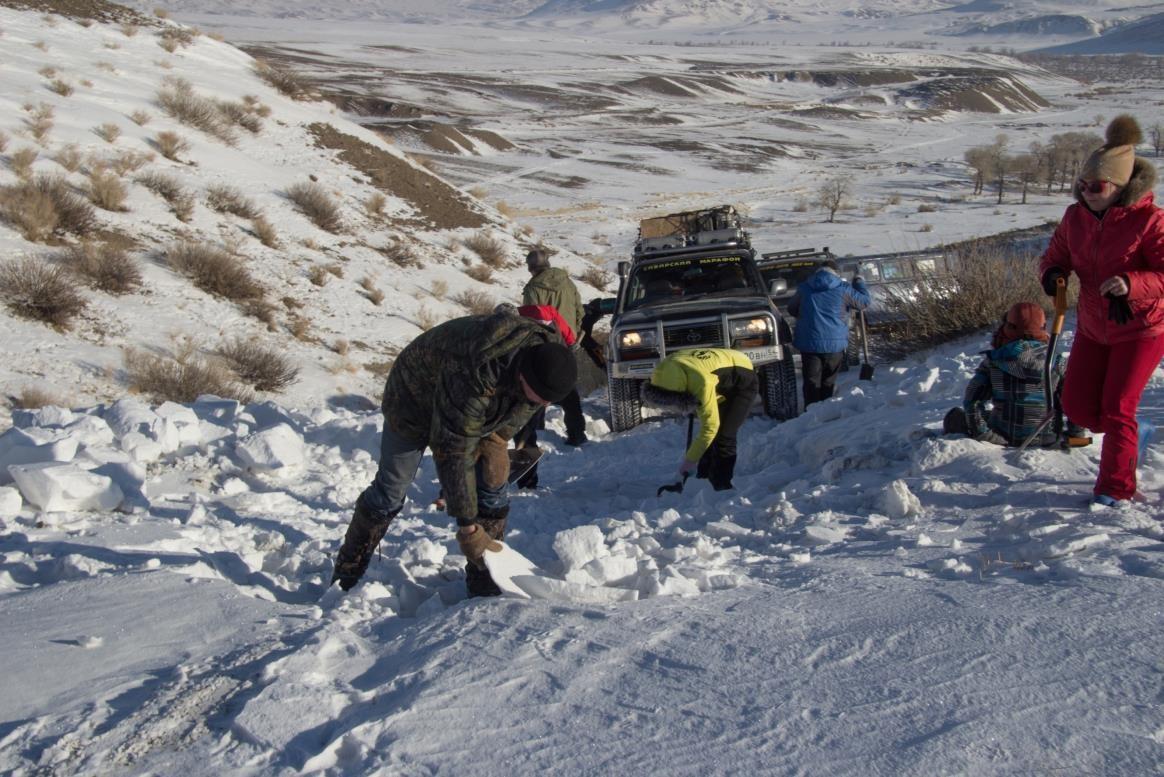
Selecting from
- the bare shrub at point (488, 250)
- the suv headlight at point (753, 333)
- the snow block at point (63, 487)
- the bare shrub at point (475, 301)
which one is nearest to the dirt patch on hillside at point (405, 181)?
the bare shrub at point (488, 250)

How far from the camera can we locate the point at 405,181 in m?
20.2

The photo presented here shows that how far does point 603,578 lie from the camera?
4004mm

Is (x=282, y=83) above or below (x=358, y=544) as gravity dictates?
above

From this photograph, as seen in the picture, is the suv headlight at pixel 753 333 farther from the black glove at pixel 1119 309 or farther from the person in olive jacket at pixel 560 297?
the black glove at pixel 1119 309

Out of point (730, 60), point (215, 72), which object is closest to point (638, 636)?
point (215, 72)

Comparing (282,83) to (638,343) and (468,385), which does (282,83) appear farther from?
(468,385)

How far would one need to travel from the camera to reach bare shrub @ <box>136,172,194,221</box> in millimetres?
14758

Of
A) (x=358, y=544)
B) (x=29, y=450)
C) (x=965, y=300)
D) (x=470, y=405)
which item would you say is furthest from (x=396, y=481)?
(x=965, y=300)

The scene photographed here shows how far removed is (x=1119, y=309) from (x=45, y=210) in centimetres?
1248

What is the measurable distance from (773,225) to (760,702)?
3258cm

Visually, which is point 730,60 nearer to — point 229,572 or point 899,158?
point 899,158

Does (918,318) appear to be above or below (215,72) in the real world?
below

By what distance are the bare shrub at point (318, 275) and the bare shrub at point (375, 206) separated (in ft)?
10.7

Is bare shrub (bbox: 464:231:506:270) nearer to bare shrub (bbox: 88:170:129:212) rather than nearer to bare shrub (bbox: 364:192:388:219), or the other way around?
bare shrub (bbox: 364:192:388:219)
